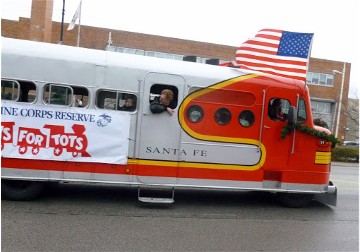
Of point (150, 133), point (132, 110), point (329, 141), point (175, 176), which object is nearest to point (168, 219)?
point (175, 176)

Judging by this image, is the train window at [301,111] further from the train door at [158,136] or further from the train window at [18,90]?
the train window at [18,90]

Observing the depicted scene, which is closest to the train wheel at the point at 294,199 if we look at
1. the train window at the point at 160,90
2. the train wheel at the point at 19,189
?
the train window at the point at 160,90

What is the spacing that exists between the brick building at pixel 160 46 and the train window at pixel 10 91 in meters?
23.6

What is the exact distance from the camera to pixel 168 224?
6.49m

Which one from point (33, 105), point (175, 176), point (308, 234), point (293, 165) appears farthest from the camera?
point (293, 165)

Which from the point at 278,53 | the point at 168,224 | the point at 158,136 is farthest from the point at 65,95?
the point at 278,53

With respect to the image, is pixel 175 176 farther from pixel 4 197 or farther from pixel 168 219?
pixel 4 197

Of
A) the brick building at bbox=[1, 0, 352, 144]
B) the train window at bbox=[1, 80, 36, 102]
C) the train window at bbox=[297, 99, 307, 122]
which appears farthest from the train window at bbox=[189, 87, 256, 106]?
the brick building at bbox=[1, 0, 352, 144]

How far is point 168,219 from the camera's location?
6.80m

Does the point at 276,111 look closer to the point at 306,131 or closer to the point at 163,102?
the point at 306,131

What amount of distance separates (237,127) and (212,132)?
0.50 m

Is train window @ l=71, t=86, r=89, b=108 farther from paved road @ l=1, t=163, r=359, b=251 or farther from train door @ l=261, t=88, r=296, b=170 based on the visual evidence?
train door @ l=261, t=88, r=296, b=170

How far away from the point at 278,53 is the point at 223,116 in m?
1.94

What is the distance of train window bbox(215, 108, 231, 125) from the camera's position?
7672mm
